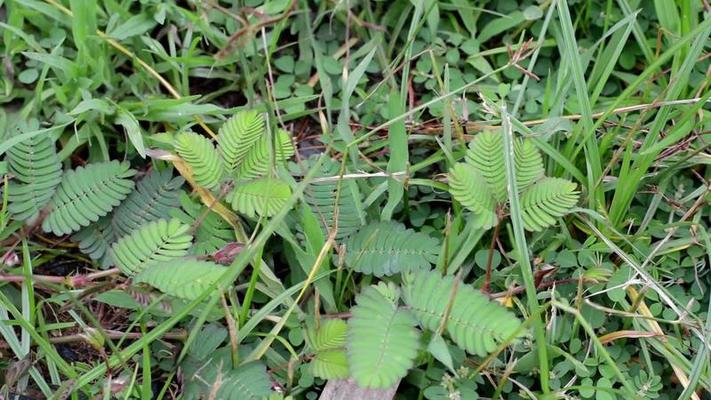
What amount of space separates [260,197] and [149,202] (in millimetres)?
318

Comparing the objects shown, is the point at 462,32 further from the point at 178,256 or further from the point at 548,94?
the point at 178,256

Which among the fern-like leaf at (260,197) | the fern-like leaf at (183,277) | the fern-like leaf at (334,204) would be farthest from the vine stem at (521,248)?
the fern-like leaf at (183,277)

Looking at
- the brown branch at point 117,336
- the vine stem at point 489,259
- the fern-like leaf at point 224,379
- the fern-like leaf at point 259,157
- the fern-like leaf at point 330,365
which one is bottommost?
the fern-like leaf at point 224,379

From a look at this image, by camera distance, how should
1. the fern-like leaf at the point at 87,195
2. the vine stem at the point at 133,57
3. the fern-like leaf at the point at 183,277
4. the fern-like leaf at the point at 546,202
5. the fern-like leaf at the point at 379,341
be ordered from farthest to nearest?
the vine stem at the point at 133,57, the fern-like leaf at the point at 87,195, the fern-like leaf at the point at 546,202, the fern-like leaf at the point at 183,277, the fern-like leaf at the point at 379,341

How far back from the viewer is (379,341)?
1.66 metres

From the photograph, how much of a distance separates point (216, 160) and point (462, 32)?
860 mm

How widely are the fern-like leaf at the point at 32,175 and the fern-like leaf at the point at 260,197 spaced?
1.46 ft

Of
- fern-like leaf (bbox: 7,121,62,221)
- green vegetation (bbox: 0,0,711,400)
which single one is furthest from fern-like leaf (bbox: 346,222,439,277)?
fern-like leaf (bbox: 7,121,62,221)

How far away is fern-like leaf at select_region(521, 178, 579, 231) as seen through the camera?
1874 millimetres

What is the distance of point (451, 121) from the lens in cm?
215

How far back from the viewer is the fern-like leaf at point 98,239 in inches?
79.4

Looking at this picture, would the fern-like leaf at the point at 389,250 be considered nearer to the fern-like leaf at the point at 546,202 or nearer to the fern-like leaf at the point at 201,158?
the fern-like leaf at the point at 546,202

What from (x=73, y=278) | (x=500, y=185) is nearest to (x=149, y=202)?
(x=73, y=278)

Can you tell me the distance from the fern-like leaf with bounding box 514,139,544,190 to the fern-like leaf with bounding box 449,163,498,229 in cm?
9
